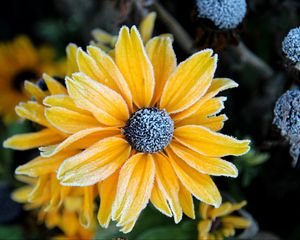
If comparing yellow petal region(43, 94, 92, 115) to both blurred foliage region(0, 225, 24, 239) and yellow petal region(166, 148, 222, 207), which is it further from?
blurred foliage region(0, 225, 24, 239)

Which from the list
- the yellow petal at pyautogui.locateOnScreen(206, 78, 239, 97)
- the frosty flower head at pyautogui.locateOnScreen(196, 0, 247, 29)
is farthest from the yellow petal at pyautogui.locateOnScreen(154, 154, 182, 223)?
the frosty flower head at pyautogui.locateOnScreen(196, 0, 247, 29)

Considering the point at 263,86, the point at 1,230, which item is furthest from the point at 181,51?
the point at 1,230

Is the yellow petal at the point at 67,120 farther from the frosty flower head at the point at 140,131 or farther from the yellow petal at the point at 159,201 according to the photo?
the yellow petal at the point at 159,201

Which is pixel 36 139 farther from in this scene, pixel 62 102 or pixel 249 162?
pixel 249 162

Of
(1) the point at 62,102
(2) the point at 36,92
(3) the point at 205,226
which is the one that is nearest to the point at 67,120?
(1) the point at 62,102

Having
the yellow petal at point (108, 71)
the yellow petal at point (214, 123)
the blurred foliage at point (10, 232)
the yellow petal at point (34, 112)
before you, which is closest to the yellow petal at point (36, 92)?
the yellow petal at point (34, 112)

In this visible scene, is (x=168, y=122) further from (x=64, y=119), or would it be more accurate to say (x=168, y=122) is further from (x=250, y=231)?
(x=250, y=231)
